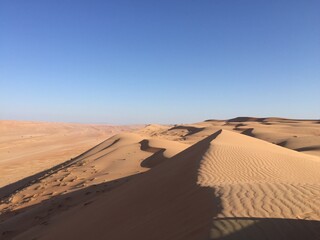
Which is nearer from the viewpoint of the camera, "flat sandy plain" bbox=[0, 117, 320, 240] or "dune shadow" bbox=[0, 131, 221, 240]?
"flat sandy plain" bbox=[0, 117, 320, 240]

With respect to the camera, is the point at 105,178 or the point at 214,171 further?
the point at 105,178

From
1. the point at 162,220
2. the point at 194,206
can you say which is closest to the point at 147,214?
the point at 162,220

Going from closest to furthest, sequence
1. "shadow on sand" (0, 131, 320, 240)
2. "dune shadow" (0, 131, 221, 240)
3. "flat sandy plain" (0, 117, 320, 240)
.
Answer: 1. "shadow on sand" (0, 131, 320, 240)
2. "flat sandy plain" (0, 117, 320, 240)
3. "dune shadow" (0, 131, 221, 240)

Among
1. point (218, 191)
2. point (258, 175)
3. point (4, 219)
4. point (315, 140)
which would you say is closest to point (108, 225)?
point (218, 191)

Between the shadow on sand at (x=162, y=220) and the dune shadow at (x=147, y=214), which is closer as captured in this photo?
the shadow on sand at (x=162, y=220)

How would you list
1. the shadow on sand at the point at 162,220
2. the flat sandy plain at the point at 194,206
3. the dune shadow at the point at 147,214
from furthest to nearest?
the dune shadow at the point at 147,214 < the flat sandy plain at the point at 194,206 < the shadow on sand at the point at 162,220

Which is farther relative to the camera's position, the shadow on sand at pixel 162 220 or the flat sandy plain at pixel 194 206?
the flat sandy plain at pixel 194 206

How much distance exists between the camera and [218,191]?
4.99 metres

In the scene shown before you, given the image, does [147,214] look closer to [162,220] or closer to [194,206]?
[162,220]

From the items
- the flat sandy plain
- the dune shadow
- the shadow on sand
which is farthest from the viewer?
the dune shadow

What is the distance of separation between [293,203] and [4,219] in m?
8.08

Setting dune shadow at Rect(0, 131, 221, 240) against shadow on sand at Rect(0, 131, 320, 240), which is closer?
shadow on sand at Rect(0, 131, 320, 240)

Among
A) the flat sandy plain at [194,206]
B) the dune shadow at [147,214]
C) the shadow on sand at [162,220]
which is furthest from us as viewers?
the dune shadow at [147,214]

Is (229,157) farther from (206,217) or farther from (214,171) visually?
(206,217)
